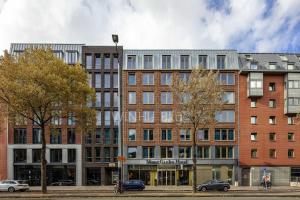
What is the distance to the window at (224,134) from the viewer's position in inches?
2771

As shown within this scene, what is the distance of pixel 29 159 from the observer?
232ft

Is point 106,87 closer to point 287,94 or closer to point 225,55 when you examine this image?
point 225,55

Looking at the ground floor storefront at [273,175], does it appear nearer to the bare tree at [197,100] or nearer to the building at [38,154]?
the bare tree at [197,100]

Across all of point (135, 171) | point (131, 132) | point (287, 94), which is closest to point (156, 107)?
point (131, 132)

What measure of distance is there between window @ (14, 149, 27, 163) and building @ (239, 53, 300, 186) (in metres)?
36.4

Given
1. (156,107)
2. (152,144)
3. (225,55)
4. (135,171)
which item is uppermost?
(225,55)

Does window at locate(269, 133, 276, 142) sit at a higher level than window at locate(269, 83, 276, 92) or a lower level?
lower

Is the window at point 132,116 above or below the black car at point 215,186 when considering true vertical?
above

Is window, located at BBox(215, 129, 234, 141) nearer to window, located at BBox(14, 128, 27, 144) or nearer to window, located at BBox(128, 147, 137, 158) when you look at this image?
window, located at BBox(128, 147, 137, 158)

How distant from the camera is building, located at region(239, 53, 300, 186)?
68312mm

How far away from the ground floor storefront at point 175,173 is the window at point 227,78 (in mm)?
14127

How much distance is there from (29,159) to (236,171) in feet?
114

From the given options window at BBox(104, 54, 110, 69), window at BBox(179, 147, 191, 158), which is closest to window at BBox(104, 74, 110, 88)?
window at BBox(104, 54, 110, 69)

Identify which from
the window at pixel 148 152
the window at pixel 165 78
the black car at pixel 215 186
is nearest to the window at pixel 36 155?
the window at pixel 148 152
